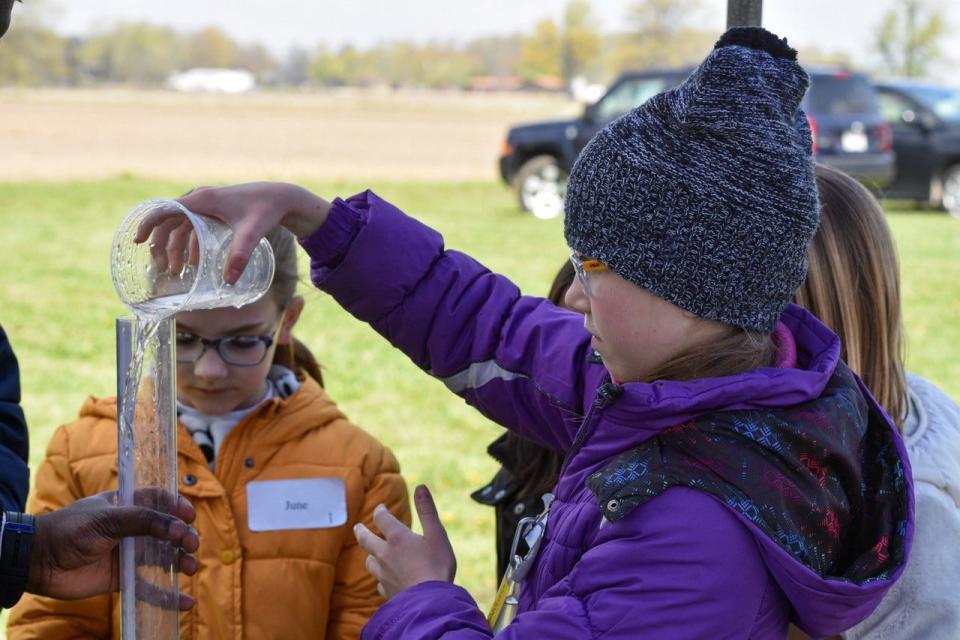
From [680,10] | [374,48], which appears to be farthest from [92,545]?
[374,48]

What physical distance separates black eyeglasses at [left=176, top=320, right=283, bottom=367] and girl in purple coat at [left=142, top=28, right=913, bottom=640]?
2.46 ft

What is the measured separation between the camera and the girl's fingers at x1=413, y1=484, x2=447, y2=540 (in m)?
1.95

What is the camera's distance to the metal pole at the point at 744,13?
259 centimetres

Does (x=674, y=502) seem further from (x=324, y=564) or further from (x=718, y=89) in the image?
(x=324, y=564)

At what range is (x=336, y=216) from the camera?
2.11 metres

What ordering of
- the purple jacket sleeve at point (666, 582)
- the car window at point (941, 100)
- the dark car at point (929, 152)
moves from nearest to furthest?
the purple jacket sleeve at point (666, 582) → the dark car at point (929, 152) → the car window at point (941, 100)

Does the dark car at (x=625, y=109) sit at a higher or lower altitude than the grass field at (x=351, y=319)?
higher

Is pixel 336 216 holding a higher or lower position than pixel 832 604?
higher

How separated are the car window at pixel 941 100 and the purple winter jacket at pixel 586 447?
16295 mm

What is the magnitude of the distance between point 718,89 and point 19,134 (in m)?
27.0

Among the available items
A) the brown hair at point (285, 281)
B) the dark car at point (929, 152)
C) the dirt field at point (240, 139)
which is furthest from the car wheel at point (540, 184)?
the brown hair at point (285, 281)

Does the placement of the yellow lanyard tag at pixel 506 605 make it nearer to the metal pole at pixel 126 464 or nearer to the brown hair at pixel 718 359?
the brown hair at pixel 718 359

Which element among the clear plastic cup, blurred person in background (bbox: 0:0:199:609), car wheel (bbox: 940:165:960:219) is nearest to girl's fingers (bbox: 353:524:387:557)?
blurred person in background (bbox: 0:0:199:609)

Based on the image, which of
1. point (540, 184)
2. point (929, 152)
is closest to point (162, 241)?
point (540, 184)
